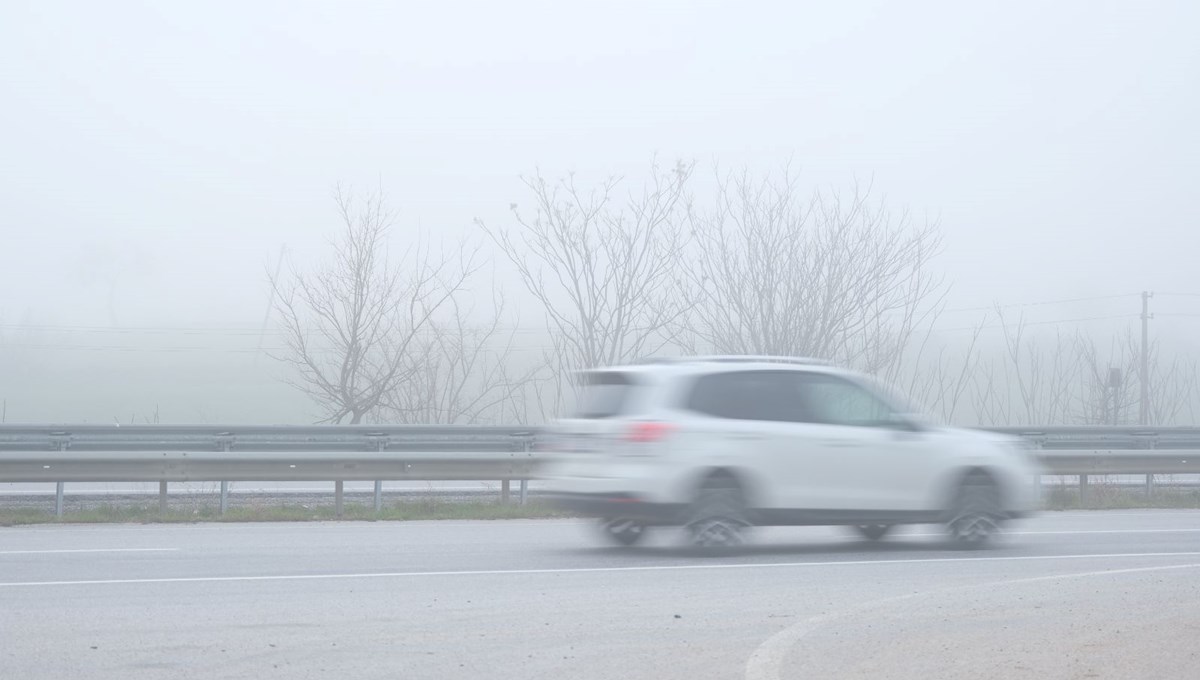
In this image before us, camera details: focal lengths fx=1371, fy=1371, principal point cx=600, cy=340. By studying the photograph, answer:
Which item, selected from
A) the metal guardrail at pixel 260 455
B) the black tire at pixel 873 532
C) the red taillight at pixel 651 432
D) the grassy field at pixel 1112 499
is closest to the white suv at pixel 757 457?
the red taillight at pixel 651 432

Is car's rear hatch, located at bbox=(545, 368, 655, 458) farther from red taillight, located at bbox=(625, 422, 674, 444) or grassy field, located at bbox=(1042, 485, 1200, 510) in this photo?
grassy field, located at bbox=(1042, 485, 1200, 510)

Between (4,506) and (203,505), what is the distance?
9.52 ft

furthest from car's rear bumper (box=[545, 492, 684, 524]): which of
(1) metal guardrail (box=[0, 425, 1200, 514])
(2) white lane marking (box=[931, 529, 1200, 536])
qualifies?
(1) metal guardrail (box=[0, 425, 1200, 514])

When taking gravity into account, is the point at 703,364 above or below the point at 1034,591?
above

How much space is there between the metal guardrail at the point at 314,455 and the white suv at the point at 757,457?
16.0ft

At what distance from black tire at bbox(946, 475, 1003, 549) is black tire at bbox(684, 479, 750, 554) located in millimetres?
2339

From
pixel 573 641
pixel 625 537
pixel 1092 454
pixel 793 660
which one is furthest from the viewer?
pixel 1092 454

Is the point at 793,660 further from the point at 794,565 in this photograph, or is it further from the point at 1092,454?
the point at 1092,454

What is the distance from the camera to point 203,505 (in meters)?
18.0

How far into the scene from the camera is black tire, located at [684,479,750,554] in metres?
12.2

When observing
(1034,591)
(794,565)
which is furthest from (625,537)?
(1034,591)

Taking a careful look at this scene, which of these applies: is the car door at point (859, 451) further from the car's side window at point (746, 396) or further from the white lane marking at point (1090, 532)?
the white lane marking at point (1090, 532)

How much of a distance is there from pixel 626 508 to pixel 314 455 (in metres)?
6.64

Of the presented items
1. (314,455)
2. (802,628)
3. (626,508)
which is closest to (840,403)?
(626,508)
